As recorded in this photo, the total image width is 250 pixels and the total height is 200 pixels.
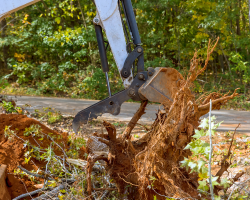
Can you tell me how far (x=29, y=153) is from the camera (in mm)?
3084

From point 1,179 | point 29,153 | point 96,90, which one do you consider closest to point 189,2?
point 96,90

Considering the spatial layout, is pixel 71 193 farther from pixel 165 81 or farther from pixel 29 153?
pixel 165 81

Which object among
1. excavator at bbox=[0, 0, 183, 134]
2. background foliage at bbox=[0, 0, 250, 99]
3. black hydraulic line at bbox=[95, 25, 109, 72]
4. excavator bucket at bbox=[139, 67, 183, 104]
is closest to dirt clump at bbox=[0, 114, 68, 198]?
excavator at bbox=[0, 0, 183, 134]

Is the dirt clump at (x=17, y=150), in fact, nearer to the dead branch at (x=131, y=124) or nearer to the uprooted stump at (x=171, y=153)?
the uprooted stump at (x=171, y=153)

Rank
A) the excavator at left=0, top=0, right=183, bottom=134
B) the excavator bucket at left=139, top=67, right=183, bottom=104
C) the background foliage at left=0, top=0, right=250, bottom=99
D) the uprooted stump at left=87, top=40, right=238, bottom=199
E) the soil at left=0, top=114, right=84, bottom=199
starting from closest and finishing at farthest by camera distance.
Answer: the uprooted stump at left=87, top=40, right=238, bottom=199, the excavator bucket at left=139, top=67, right=183, bottom=104, the excavator at left=0, top=0, right=183, bottom=134, the soil at left=0, top=114, right=84, bottom=199, the background foliage at left=0, top=0, right=250, bottom=99

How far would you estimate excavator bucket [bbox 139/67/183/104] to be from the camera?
8.11ft

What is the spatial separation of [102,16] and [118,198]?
1.97 meters

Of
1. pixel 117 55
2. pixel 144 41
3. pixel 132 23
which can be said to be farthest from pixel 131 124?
pixel 144 41

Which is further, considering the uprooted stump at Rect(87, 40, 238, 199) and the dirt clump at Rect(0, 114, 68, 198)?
the dirt clump at Rect(0, 114, 68, 198)

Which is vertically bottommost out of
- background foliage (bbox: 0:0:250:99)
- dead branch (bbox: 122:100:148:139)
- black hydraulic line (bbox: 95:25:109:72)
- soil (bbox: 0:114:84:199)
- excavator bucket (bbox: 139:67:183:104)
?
soil (bbox: 0:114:84:199)

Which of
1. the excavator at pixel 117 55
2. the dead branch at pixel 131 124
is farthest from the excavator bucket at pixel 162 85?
the dead branch at pixel 131 124

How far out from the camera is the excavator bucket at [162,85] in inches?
97.3

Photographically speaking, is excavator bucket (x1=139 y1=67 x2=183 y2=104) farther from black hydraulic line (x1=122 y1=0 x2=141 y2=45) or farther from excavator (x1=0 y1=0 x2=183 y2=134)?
black hydraulic line (x1=122 y1=0 x2=141 y2=45)

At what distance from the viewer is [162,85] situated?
2.50 meters
